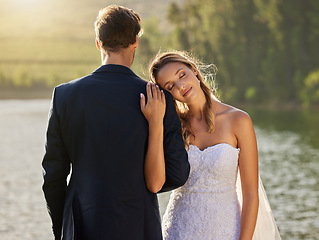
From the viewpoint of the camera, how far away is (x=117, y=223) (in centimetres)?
276

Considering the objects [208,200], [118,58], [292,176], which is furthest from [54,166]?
[292,176]

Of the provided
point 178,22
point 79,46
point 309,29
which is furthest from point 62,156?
point 79,46

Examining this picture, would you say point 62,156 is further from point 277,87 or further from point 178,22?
point 178,22

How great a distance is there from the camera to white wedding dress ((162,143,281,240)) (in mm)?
3428

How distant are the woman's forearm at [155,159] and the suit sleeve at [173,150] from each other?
6 centimetres

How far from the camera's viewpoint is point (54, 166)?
2.87 metres

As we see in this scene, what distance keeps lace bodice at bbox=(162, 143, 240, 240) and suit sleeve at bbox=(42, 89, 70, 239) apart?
2.77ft

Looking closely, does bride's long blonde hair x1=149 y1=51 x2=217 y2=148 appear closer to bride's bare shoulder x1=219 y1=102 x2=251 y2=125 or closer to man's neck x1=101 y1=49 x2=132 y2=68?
bride's bare shoulder x1=219 y1=102 x2=251 y2=125

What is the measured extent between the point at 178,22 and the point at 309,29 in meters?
16.2

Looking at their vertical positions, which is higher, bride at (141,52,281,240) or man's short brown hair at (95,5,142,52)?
man's short brown hair at (95,5,142,52)

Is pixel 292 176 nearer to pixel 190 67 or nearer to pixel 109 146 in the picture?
pixel 190 67

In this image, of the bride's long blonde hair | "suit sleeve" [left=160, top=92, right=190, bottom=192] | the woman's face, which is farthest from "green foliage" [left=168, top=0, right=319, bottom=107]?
"suit sleeve" [left=160, top=92, right=190, bottom=192]

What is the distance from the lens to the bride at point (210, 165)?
3.37 meters

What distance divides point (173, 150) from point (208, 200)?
0.75m
